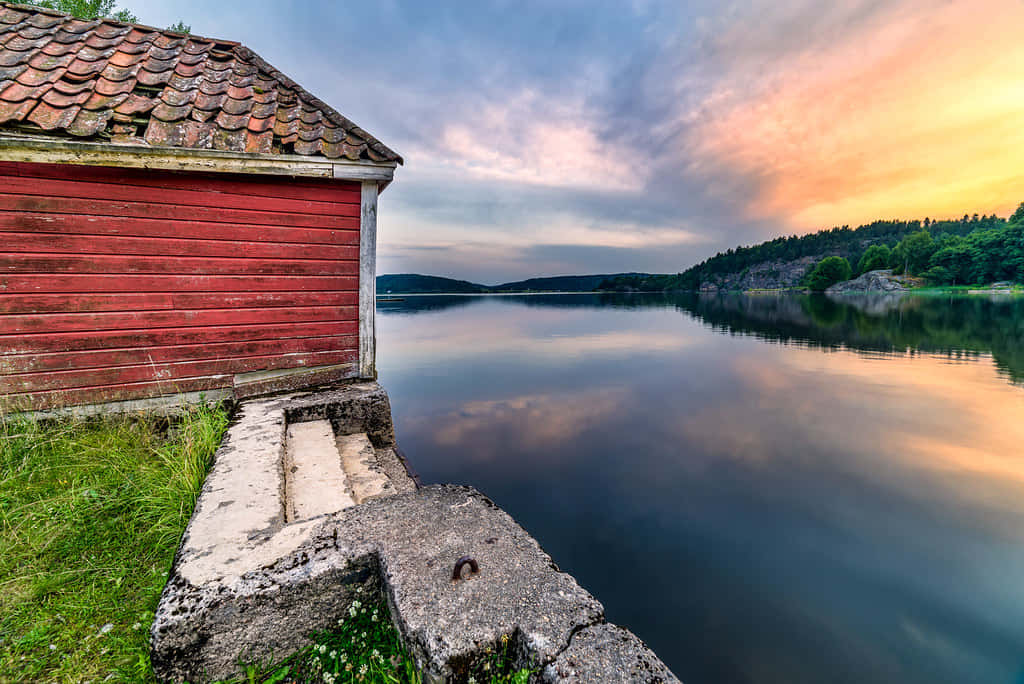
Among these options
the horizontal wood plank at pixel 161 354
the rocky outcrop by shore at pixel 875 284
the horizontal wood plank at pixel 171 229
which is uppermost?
the rocky outcrop by shore at pixel 875 284

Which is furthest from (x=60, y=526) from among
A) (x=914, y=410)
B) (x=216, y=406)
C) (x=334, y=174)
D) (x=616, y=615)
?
(x=914, y=410)

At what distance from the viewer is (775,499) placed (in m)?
5.23

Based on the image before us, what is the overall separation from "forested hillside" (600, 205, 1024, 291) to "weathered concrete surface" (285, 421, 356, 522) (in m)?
104

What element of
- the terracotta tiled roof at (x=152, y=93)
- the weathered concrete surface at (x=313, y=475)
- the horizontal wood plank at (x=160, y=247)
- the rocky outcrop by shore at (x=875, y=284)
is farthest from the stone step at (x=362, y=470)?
the rocky outcrop by shore at (x=875, y=284)

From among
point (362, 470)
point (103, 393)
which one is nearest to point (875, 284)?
point (362, 470)

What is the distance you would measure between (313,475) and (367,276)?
2.92 m

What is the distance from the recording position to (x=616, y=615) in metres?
3.64

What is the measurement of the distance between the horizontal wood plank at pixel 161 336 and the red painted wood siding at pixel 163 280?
0.01 meters

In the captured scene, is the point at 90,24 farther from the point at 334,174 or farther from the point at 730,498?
the point at 730,498

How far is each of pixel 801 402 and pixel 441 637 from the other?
10.5 metres

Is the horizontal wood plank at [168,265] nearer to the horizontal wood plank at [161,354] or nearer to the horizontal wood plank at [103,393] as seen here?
the horizontal wood plank at [161,354]

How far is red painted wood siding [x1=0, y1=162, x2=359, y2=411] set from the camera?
158 inches

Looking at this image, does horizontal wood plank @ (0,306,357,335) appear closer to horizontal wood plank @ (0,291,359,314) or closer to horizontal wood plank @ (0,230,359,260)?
horizontal wood plank @ (0,291,359,314)

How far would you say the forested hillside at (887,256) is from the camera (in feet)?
227
